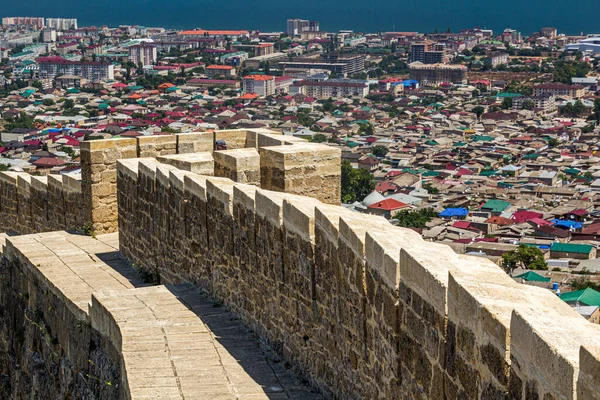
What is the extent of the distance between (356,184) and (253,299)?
5456 cm

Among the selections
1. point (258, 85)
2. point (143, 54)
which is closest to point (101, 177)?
point (258, 85)

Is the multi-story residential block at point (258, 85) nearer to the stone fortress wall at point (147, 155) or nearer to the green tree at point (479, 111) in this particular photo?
the green tree at point (479, 111)

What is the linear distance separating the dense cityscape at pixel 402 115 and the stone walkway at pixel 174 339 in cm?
1088

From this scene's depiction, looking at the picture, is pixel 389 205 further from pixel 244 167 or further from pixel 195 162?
pixel 244 167

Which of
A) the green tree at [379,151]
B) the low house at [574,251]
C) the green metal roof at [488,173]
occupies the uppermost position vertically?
the low house at [574,251]

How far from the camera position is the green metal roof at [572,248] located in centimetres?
4456

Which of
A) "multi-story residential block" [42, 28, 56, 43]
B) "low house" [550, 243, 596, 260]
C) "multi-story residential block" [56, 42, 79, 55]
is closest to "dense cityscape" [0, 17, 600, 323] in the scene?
"low house" [550, 243, 596, 260]

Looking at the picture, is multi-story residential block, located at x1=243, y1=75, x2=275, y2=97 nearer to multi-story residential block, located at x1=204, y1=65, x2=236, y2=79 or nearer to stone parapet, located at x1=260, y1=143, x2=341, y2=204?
multi-story residential block, located at x1=204, y1=65, x2=236, y2=79

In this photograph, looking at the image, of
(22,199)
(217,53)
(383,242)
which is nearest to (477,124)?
(217,53)

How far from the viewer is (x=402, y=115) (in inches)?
4008

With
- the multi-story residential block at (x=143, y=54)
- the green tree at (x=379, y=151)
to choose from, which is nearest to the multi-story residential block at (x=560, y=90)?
the green tree at (x=379, y=151)

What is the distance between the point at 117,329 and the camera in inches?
229

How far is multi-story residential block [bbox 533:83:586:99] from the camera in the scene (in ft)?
357

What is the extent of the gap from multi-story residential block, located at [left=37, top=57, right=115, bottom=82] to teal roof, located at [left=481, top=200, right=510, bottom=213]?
82.9m
